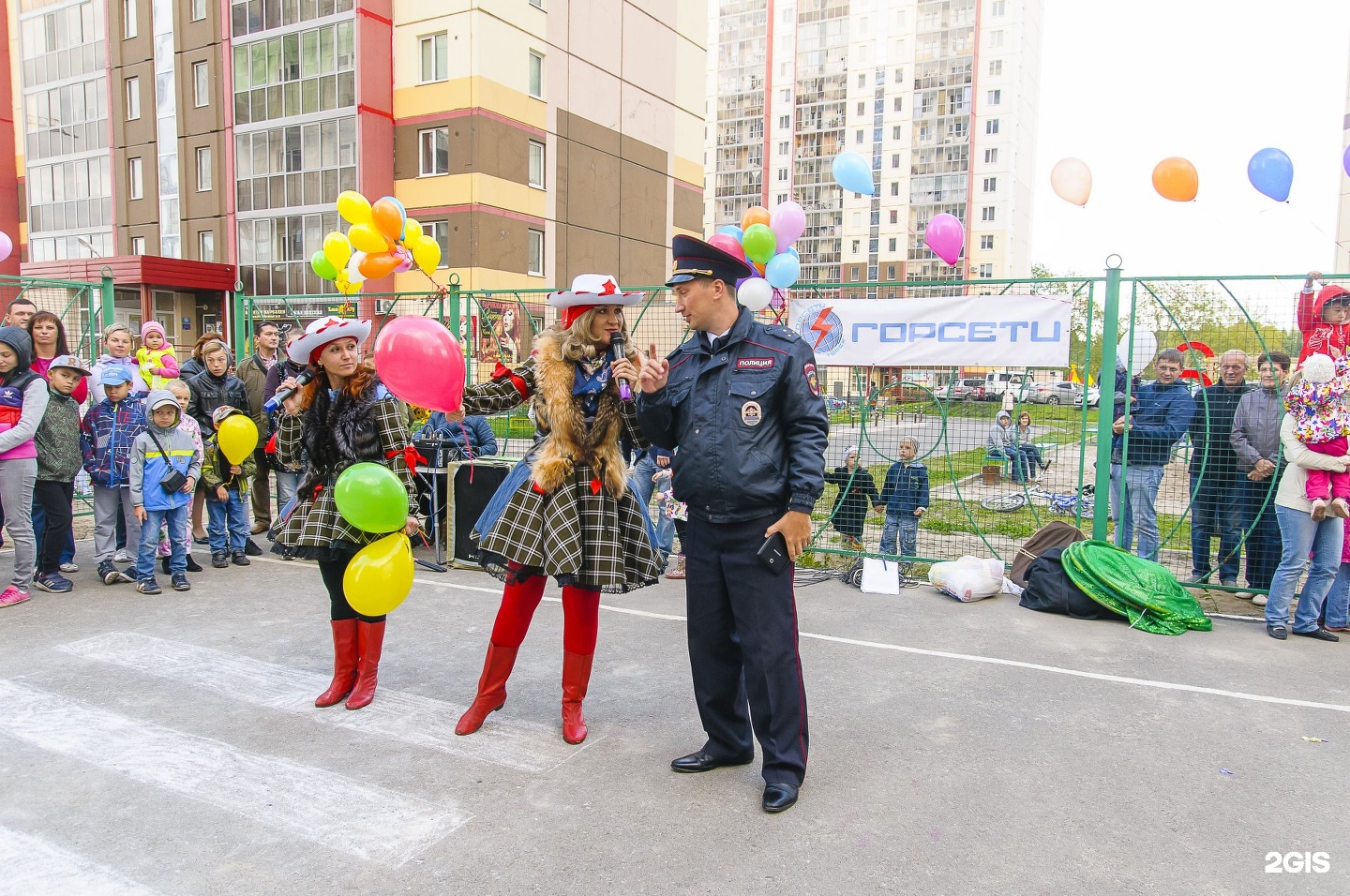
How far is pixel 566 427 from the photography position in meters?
3.75

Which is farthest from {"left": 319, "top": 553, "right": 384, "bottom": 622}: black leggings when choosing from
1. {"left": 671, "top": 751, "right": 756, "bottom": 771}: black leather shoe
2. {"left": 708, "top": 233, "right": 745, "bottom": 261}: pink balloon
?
{"left": 708, "top": 233, "right": 745, "bottom": 261}: pink balloon

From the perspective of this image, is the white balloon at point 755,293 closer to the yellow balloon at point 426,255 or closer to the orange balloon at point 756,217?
the orange balloon at point 756,217

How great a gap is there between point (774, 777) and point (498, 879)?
3.53ft

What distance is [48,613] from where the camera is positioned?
5.74 m

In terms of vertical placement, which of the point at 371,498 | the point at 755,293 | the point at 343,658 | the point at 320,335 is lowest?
the point at 343,658

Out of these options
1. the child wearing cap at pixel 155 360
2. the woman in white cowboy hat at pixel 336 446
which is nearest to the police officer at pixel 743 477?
the woman in white cowboy hat at pixel 336 446

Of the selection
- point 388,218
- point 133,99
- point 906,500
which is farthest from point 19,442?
point 133,99

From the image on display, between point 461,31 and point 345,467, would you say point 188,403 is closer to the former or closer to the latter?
point 345,467

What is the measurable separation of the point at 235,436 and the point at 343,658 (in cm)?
176

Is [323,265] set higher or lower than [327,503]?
higher

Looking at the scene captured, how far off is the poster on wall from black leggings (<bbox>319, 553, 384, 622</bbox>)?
448 centimetres

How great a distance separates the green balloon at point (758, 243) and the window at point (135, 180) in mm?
32029

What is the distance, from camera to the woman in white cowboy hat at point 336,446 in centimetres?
406

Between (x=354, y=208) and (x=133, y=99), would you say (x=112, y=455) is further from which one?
(x=133, y=99)
